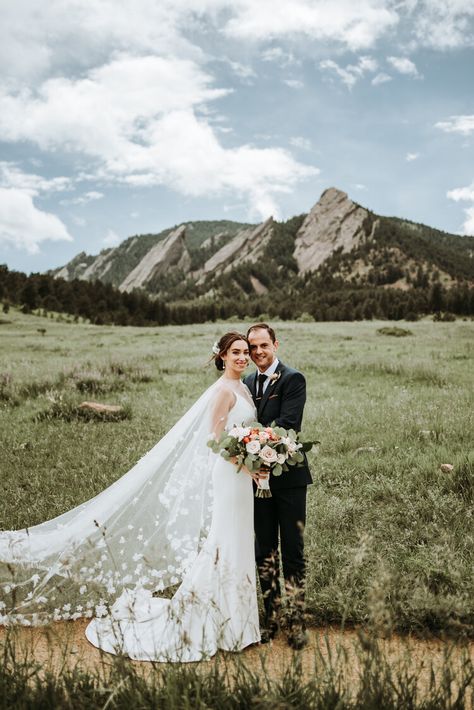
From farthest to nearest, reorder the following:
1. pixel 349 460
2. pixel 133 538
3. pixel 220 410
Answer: pixel 349 460 < pixel 133 538 < pixel 220 410

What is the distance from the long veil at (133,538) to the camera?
5.31 m

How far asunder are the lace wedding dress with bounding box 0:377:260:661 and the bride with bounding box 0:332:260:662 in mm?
11

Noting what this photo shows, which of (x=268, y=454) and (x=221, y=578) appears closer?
(x=268, y=454)

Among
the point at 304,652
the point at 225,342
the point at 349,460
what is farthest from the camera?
the point at 349,460

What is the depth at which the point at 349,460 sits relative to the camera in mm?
A: 8859

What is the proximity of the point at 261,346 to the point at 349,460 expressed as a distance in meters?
4.83

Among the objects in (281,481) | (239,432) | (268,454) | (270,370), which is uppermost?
(270,370)

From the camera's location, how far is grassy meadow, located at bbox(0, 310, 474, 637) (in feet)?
16.3

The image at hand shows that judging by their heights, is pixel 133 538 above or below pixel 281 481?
below

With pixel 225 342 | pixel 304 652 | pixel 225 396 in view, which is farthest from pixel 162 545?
pixel 225 342

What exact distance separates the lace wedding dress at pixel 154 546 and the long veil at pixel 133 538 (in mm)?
11

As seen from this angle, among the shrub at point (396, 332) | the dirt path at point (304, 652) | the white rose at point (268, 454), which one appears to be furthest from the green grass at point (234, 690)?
the shrub at point (396, 332)

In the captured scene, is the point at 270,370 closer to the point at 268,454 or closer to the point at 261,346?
the point at 261,346

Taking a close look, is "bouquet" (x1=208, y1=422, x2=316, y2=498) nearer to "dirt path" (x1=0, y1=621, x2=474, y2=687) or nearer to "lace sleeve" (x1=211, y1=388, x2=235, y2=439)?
"lace sleeve" (x1=211, y1=388, x2=235, y2=439)
